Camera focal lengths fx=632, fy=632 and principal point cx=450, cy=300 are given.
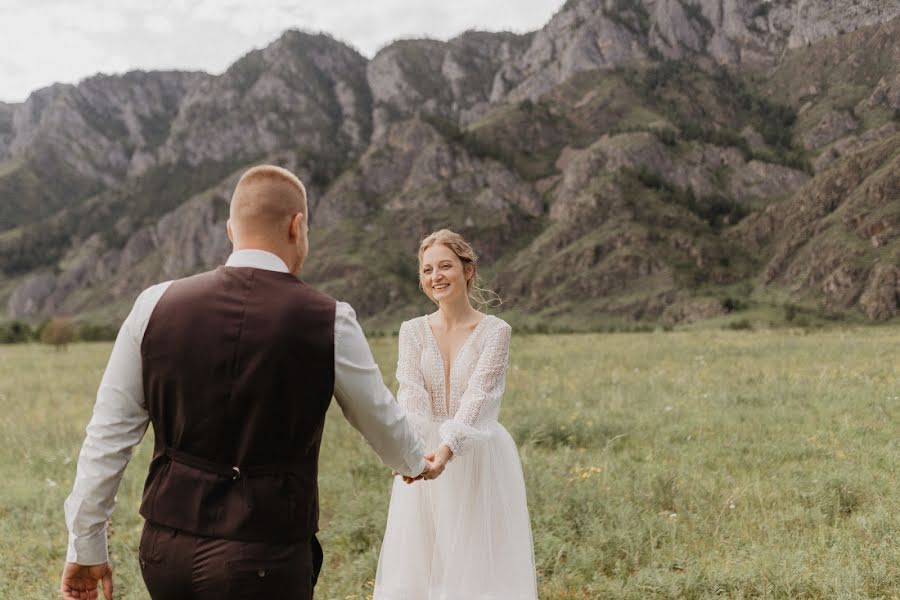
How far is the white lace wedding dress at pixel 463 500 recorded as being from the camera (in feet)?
15.1

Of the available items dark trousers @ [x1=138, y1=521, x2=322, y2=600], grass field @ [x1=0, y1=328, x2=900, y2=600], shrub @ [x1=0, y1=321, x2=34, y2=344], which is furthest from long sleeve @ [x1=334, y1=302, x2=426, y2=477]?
shrub @ [x1=0, y1=321, x2=34, y2=344]

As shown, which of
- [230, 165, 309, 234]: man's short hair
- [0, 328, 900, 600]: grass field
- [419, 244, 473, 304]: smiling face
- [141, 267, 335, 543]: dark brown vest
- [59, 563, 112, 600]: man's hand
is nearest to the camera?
[141, 267, 335, 543]: dark brown vest

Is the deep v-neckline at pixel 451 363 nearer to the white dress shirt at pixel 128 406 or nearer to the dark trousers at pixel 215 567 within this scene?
the white dress shirt at pixel 128 406

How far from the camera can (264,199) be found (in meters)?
2.84

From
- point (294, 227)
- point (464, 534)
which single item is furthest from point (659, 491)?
point (294, 227)

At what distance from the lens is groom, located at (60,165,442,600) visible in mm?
Answer: 2600

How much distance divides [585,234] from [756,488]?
160 metres

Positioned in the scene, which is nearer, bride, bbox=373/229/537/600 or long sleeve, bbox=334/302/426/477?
long sleeve, bbox=334/302/426/477

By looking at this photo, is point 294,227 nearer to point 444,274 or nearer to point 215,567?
point 215,567

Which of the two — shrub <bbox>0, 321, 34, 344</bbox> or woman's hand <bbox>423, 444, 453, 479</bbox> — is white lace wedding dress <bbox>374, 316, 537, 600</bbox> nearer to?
woman's hand <bbox>423, 444, 453, 479</bbox>

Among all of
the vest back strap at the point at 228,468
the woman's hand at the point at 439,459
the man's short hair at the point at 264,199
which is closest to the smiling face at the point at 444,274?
the woman's hand at the point at 439,459

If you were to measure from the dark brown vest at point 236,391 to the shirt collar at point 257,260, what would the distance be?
6 centimetres

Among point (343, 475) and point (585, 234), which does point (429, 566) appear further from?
point (585, 234)

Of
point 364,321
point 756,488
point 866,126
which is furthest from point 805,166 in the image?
point 756,488
